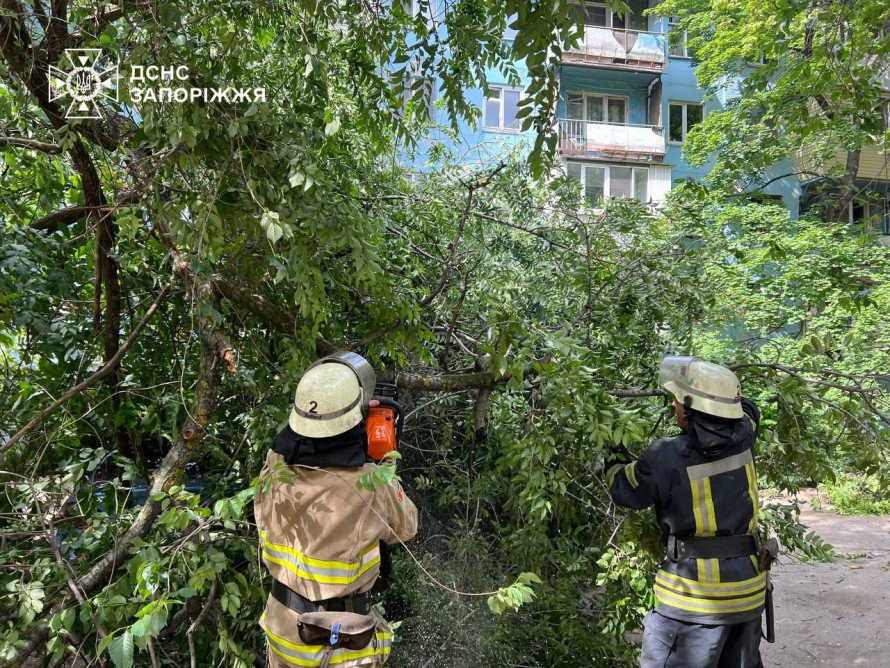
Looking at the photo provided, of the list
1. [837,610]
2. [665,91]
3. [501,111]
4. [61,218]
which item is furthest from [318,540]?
[665,91]

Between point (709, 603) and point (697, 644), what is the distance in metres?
0.20

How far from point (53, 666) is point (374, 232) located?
224 cm

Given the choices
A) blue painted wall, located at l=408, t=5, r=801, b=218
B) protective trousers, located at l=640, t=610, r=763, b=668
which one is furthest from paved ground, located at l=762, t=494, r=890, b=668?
blue painted wall, located at l=408, t=5, r=801, b=218

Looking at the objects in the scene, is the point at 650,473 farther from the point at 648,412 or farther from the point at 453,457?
the point at 453,457

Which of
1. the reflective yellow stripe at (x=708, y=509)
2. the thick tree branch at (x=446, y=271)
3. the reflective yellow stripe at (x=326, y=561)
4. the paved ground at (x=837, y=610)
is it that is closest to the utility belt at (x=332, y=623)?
the reflective yellow stripe at (x=326, y=561)

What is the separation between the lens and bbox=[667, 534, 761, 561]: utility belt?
279 centimetres

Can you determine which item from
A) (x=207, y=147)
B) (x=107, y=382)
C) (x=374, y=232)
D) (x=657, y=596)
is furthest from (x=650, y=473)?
(x=107, y=382)

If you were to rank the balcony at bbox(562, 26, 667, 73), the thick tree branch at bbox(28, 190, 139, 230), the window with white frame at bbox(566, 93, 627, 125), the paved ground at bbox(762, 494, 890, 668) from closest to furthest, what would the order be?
the thick tree branch at bbox(28, 190, 139, 230) < the paved ground at bbox(762, 494, 890, 668) < the balcony at bbox(562, 26, 667, 73) < the window with white frame at bbox(566, 93, 627, 125)

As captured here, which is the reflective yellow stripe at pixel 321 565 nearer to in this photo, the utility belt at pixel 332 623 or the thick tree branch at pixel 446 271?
the utility belt at pixel 332 623

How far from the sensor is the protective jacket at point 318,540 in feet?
7.29

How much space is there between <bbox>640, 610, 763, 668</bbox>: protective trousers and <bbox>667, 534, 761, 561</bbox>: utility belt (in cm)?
31

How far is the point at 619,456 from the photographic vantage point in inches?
119

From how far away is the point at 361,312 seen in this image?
3.59m

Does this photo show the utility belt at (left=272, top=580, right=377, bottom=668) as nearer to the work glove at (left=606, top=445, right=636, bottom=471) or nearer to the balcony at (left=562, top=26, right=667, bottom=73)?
the work glove at (left=606, top=445, right=636, bottom=471)
